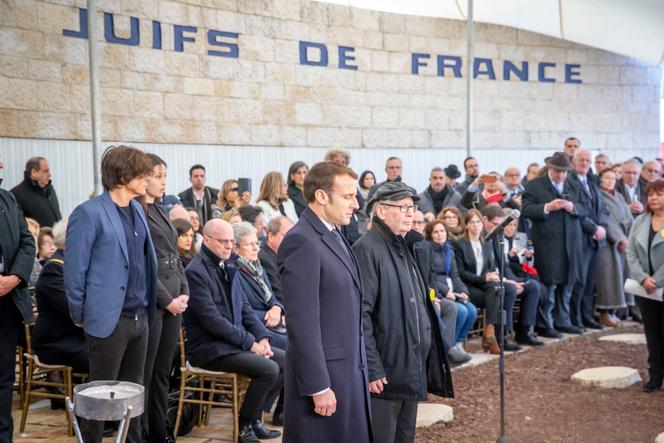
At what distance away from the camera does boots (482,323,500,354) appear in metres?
7.84

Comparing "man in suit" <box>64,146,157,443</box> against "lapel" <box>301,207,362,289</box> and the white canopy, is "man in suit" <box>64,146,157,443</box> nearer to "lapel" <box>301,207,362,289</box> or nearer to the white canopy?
"lapel" <box>301,207,362,289</box>

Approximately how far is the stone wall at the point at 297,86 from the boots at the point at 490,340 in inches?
171

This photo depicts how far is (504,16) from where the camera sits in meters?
13.0

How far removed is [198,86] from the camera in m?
10.4

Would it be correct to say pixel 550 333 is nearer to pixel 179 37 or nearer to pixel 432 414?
pixel 432 414

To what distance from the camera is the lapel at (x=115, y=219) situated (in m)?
3.92

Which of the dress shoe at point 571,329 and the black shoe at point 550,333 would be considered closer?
the black shoe at point 550,333

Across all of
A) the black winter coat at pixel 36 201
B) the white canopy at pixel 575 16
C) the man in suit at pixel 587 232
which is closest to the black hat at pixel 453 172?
the man in suit at pixel 587 232

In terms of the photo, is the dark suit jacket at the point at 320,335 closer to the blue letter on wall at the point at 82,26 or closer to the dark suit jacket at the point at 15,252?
the dark suit jacket at the point at 15,252

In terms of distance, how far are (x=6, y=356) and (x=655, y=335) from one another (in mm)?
4615

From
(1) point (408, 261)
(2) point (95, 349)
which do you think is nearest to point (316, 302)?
(1) point (408, 261)

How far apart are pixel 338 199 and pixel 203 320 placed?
1941 mm

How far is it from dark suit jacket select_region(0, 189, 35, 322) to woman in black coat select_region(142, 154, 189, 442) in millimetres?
654

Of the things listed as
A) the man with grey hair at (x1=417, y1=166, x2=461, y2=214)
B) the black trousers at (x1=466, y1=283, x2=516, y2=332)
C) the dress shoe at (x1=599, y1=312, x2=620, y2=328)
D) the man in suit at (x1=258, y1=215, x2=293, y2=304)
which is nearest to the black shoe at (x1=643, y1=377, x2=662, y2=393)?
the black trousers at (x1=466, y1=283, x2=516, y2=332)
